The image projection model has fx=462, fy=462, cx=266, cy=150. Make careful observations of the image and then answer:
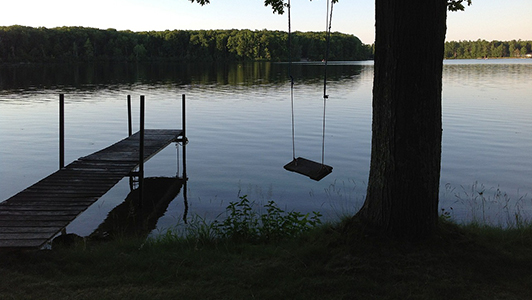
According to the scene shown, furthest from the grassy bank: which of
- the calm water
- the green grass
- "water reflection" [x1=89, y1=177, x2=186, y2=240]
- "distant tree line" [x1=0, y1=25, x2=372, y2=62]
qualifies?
"distant tree line" [x1=0, y1=25, x2=372, y2=62]

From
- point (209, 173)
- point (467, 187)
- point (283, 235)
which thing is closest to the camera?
point (283, 235)

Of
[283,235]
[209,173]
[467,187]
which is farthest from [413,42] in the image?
[209,173]

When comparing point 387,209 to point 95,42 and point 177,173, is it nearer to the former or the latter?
point 177,173

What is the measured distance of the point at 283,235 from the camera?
6.58 m

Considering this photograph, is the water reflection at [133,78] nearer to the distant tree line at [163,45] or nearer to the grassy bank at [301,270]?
the grassy bank at [301,270]

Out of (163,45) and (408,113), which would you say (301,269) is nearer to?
(408,113)

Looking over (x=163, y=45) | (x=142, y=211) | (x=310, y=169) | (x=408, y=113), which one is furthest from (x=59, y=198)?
(x=163, y=45)

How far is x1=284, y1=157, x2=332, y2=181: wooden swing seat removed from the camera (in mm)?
6926

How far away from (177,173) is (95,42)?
136 m

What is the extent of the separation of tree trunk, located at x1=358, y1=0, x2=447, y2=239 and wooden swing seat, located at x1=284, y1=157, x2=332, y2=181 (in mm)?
1690

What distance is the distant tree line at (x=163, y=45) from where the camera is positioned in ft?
391

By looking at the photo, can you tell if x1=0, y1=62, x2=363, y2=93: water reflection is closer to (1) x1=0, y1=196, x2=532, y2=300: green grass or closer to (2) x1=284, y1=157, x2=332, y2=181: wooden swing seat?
(2) x1=284, y1=157, x2=332, y2=181: wooden swing seat

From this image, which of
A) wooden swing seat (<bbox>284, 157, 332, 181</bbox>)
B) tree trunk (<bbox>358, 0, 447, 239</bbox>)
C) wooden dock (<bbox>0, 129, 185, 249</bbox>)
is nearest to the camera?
tree trunk (<bbox>358, 0, 447, 239</bbox>)

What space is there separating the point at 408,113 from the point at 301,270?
6.63ft
